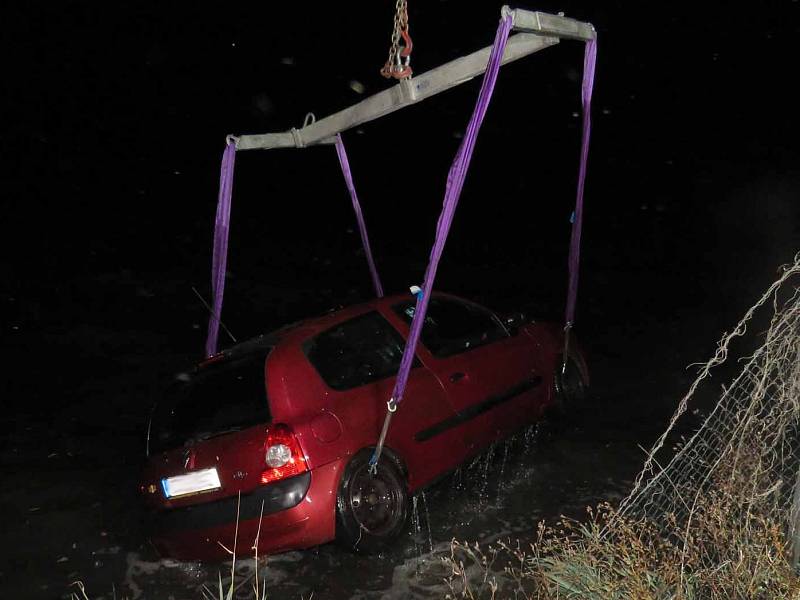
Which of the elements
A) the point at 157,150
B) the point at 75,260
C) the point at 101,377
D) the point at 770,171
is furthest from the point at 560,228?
the point at 157,150

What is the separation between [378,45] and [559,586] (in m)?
49.8

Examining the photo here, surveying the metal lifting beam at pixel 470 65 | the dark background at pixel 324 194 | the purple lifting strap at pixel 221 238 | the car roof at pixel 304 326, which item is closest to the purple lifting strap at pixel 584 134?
the metal lifting beam at pixel 470 65

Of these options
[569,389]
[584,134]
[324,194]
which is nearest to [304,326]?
[584,134]

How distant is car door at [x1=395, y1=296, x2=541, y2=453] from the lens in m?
5.56

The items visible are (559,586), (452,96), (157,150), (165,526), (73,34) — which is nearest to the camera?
(559,586)

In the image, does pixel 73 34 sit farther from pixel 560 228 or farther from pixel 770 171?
pixel 770 171

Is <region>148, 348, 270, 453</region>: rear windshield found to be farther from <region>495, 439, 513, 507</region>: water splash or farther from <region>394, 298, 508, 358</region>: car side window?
<region>495, 439, 513, 507</region>: water splash

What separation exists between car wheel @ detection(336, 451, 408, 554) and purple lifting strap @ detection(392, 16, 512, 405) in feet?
1.63

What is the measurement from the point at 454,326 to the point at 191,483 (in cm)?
237

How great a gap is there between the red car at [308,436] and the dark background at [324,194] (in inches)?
46.8

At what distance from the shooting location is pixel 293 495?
4480 millimetres

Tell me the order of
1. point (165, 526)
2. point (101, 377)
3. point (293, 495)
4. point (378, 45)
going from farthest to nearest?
point (378, 45), point (101, 377), point (165, 526), point (293, 495)

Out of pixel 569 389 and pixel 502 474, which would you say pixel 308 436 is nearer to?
pixel 502 474

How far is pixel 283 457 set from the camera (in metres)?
4.50
